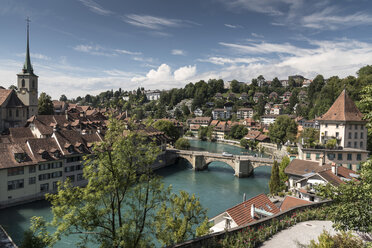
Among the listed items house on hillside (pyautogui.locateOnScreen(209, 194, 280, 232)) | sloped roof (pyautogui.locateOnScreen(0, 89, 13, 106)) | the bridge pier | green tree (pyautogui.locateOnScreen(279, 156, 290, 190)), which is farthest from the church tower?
house on hillside (pyautogui.locateOnScreen(209, 194, 280, 232))

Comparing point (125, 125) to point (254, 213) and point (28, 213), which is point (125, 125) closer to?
point (254, 213)

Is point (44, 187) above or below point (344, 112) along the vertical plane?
below

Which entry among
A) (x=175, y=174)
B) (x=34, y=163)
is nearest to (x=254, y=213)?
(x=34, y=163)

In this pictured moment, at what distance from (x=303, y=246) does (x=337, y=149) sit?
107 feet

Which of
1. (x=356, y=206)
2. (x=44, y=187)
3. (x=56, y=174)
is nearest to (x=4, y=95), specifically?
(x=56, y=174)

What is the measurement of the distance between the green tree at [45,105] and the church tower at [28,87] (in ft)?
40.7

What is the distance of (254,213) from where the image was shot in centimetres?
2122

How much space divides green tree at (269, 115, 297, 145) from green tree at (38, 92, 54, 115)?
213 feet

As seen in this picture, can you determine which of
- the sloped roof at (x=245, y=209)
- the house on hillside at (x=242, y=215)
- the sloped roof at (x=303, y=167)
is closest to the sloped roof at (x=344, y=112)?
the sloped roof at (x=303, y=167)

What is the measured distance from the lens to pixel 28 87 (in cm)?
6181

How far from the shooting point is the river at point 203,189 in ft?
94.1

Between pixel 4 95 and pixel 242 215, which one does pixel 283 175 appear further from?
pixel 4 95

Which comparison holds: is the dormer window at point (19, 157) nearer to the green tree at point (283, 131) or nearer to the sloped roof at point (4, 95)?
the sloped roof at point (4, 95)

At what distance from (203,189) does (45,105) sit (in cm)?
5461
